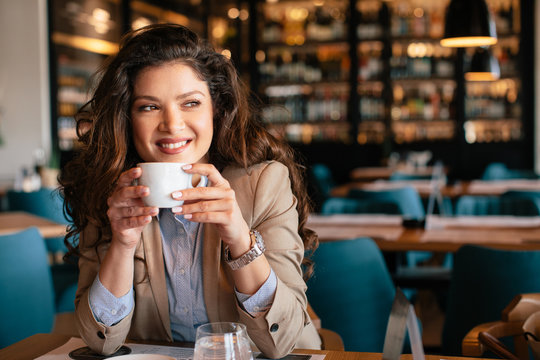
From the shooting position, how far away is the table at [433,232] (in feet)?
8.98

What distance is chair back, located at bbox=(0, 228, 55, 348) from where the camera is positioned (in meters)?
2.42

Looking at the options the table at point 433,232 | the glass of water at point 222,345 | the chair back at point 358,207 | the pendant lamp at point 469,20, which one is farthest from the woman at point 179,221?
the pendant lamp at point 469,20

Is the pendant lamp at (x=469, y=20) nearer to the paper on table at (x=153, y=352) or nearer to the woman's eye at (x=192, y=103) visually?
the woman's eye at (x=192, y=103)

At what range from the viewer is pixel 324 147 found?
9.04 metres

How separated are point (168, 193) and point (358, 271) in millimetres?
1256

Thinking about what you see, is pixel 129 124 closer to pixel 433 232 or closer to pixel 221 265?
pixel 221 265

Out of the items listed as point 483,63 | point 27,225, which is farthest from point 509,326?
point 483,63

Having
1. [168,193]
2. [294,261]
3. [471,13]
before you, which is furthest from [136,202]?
[471,13]

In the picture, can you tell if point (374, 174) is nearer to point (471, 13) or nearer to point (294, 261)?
point (471, 13)

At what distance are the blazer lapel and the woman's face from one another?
192 mm

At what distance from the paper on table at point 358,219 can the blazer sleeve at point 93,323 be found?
1.94m

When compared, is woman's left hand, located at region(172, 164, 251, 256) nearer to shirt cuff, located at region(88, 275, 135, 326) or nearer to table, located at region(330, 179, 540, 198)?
shirt cuff, located at region(88, 275, 135, 326)

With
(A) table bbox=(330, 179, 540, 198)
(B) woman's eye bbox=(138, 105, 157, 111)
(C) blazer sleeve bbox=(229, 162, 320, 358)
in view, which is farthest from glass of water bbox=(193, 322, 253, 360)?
(A) table bbox=(330, 179, 540, 198)

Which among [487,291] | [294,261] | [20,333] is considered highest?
[294,261]
